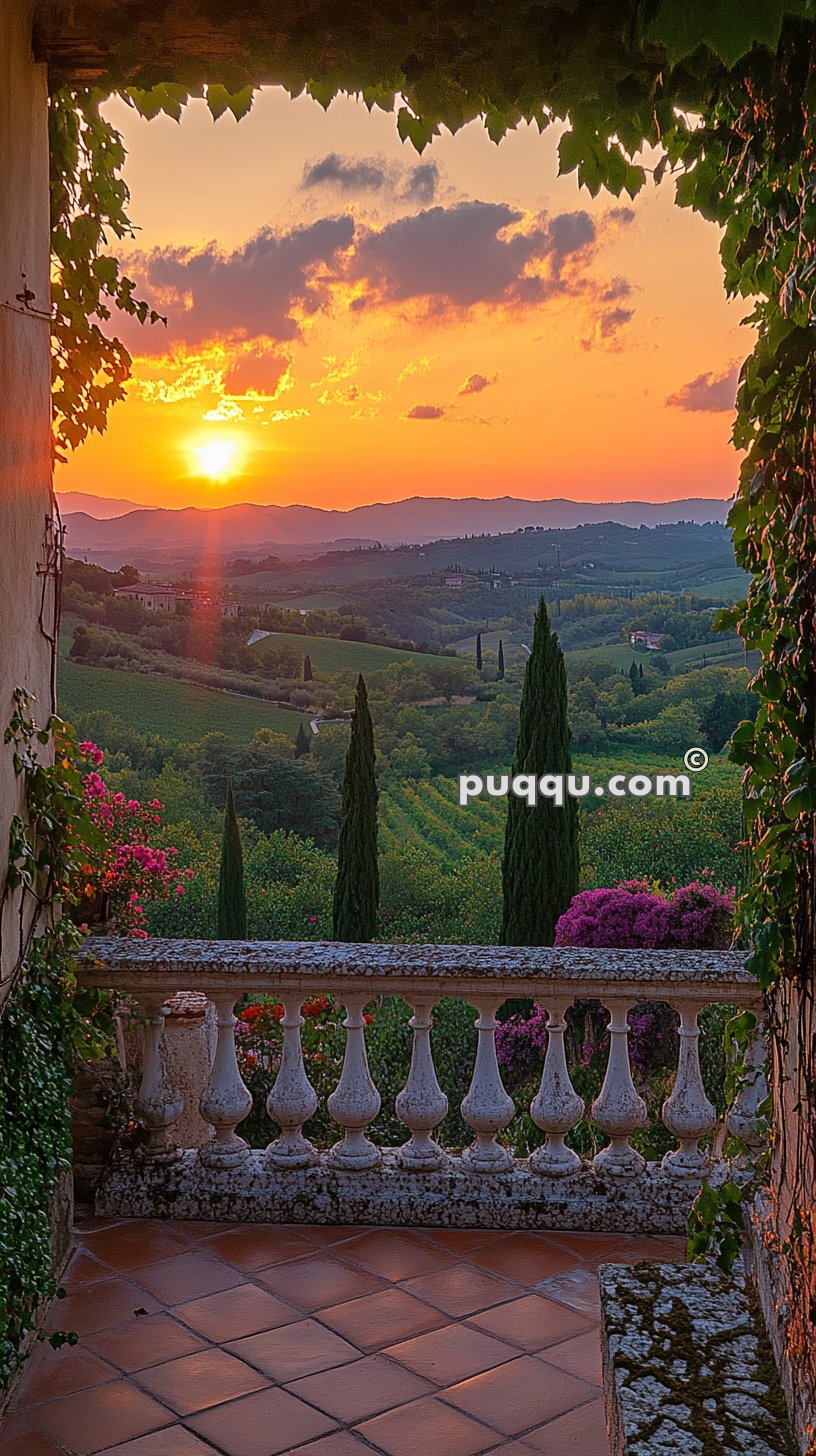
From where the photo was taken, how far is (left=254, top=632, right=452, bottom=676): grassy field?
15.6 meters

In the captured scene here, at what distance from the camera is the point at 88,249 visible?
3100mm

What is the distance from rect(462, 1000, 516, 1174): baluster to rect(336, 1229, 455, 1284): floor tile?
0.81 ft

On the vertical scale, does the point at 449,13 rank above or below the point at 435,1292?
above

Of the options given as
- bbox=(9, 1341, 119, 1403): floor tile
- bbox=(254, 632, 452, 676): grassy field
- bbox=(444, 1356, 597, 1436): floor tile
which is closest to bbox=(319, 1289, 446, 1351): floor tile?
bbox=(444, 1356, 597, 1436): floor tile

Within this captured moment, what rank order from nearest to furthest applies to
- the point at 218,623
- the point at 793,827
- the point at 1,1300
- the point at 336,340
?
1. the point at 793,827
2. the point at 1,1300
3. the point at 336,340
4. the point at 218,623

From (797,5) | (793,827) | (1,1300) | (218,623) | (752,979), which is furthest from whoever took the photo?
(218,623)

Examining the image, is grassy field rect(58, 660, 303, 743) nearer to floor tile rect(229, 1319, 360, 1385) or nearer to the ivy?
the ivy

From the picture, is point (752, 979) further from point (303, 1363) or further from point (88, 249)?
point (88, 249)

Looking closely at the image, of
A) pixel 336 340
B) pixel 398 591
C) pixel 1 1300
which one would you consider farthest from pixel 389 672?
pixel 1 1300

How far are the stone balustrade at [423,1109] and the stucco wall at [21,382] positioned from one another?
770mm

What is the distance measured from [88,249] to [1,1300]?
2.51 m

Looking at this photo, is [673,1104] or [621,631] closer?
[673,1104]

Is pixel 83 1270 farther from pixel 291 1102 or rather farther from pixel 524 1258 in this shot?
pixel 524 1258

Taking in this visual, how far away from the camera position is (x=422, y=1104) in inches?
123
